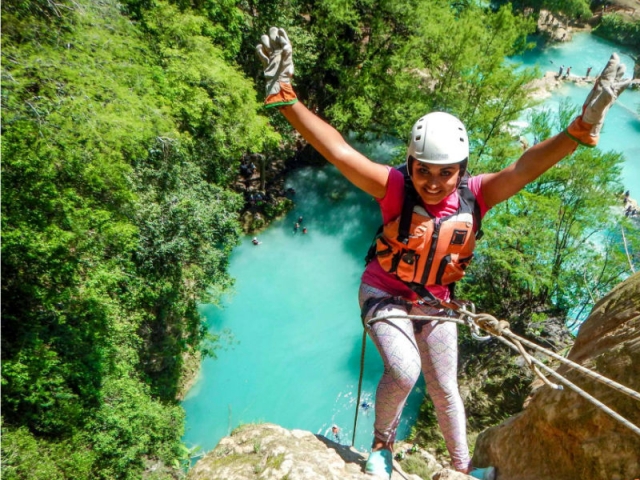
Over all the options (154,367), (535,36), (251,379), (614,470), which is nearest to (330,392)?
(251,379)

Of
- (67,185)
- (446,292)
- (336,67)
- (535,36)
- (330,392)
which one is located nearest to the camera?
(446,292)

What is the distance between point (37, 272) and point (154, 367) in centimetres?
517

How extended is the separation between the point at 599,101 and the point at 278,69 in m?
1.86

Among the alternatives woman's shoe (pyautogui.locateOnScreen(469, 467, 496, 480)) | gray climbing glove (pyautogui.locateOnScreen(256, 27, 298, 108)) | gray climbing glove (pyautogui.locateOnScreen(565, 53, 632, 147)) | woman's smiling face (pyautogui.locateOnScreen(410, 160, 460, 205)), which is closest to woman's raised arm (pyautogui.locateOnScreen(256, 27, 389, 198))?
gray climbing glove (pyautogui.locateOnScreen(256, 27, 298, 108))

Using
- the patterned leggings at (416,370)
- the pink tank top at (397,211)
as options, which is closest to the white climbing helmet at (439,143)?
the pink tank top at (397,211)

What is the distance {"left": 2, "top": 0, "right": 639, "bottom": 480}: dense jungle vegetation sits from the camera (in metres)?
7.59

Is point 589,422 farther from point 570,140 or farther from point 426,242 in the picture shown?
point 570,140

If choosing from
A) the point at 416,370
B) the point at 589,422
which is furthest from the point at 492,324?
the point at 589,422

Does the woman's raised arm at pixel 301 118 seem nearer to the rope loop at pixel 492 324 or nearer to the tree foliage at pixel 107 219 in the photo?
the rope loop at pixel 492 324

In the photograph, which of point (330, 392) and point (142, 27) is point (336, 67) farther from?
point (330, 392)

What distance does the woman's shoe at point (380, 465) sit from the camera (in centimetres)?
317

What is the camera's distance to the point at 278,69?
2.80 meters

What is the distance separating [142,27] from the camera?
11.1 metres

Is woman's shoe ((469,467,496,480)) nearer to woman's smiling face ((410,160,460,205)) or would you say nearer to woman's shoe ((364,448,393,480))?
woman's shoe ((364,448,393,480))
